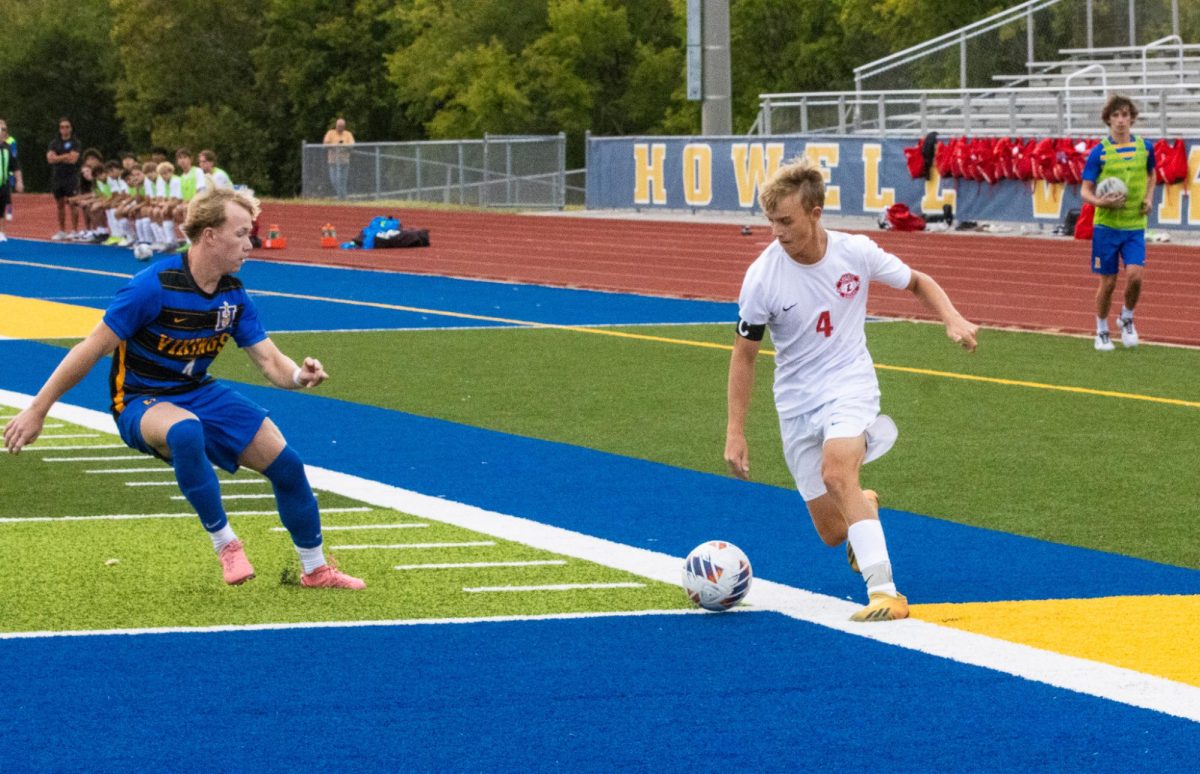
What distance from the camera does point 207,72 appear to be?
76250mm

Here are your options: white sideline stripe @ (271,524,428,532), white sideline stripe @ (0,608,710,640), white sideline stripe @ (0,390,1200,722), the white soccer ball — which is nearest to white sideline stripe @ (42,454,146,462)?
white sideline stripe @ (0,390,1200,722)

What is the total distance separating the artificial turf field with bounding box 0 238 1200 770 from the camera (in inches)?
234

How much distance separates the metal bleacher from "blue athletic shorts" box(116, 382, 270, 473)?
25106 mm

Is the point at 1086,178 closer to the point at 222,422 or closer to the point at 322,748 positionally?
the point at 222,422

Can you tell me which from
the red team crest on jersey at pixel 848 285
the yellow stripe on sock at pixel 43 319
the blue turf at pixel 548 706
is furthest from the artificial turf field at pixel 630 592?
the yellow stripe on sock at pixel 43 319

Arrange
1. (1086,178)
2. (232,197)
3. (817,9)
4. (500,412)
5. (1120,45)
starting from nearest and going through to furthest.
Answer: (232,197), (500,412), (1086,178), (1120,45), (817,9)

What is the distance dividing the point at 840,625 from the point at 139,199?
29.4 meters

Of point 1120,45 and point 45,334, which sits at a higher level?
point 1120,45

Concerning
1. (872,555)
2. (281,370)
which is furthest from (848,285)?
(281,370)

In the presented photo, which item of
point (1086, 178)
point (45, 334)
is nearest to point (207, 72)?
point (45, 334)

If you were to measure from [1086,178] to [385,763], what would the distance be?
40.1ft

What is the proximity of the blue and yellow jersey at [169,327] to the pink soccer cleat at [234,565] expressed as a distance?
0.63 metres

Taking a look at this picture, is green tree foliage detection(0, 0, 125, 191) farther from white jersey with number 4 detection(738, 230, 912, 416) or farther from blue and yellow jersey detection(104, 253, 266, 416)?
white jersey with number 4 detection(738, 230, 912, 416)

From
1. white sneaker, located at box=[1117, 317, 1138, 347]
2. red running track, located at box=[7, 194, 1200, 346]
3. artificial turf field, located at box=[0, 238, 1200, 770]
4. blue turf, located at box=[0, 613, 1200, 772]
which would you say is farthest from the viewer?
red running track, located at box=[7, 194, 1200, 346]
